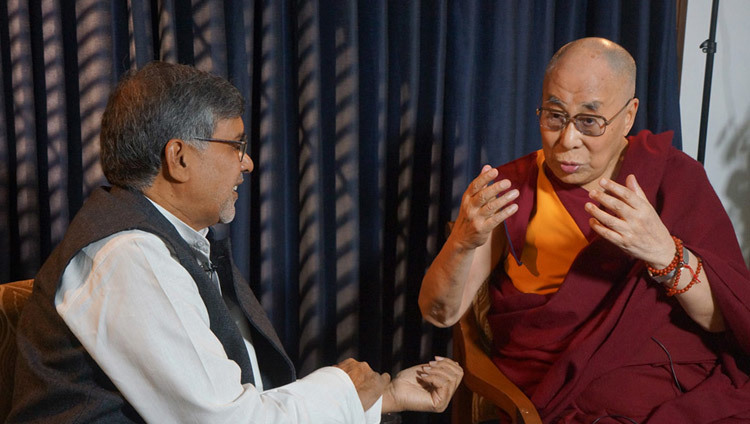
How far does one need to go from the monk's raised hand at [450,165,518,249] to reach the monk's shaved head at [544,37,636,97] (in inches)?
12.7

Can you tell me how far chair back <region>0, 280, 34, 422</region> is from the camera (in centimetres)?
127

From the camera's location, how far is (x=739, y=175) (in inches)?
114

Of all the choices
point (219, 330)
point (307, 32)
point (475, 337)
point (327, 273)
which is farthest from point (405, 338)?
point (219, 330)

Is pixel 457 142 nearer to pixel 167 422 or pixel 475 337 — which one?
pixel 475 337

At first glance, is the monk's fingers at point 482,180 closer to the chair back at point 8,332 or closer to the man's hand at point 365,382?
the man's hand at point 365,382

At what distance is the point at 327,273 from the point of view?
89.0 inches

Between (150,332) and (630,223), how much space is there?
0.93 meters

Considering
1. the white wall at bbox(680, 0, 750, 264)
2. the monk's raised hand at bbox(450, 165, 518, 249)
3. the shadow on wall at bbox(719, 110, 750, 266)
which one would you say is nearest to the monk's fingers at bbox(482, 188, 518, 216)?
the monk's raised hand at bbox(450, 165, 518, 249)

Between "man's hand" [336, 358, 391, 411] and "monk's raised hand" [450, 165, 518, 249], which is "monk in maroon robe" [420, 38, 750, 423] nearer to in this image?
"monk's raised hand" [450, 165, 518, 249]

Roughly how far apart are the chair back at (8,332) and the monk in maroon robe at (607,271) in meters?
0.89

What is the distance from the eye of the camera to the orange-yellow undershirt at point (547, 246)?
64.9 inches

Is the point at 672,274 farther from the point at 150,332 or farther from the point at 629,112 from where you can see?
the point at 150,332

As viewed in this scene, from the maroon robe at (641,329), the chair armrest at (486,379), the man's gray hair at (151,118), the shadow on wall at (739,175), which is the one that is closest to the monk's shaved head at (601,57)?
the maroon robe at (641,329)

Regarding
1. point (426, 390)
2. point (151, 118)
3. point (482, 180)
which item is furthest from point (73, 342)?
point (482, 180)
